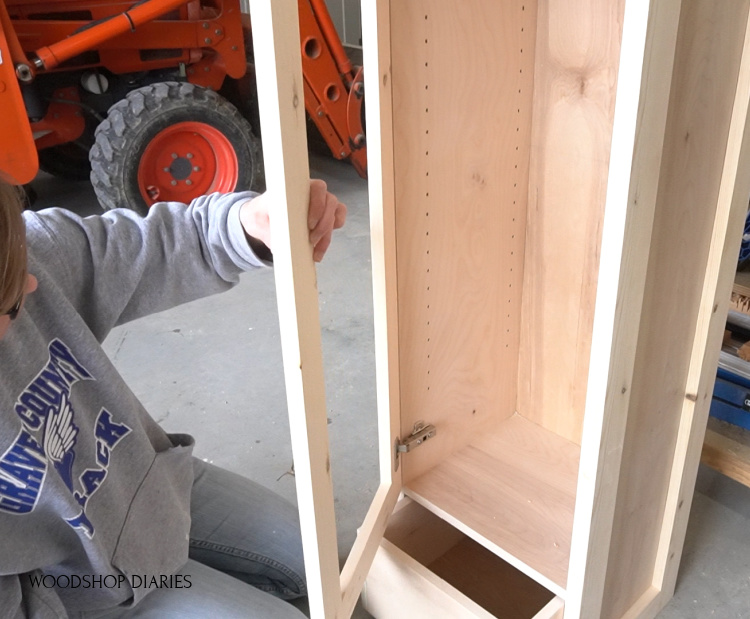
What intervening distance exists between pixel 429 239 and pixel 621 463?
1.34 ft

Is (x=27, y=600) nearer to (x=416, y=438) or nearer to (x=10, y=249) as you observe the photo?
(x=10, y=249)

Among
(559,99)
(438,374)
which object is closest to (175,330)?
(438,374)

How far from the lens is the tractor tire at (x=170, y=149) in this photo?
2547mm

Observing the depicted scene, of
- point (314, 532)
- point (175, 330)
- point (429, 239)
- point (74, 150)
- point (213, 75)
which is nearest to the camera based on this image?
point (314, 532)

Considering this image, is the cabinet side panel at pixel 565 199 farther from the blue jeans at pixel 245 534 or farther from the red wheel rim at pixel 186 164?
the red wheel rim at pixel 186 164

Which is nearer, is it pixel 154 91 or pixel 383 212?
pixel 383 212

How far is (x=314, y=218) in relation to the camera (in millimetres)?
680

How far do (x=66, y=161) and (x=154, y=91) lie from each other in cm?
79

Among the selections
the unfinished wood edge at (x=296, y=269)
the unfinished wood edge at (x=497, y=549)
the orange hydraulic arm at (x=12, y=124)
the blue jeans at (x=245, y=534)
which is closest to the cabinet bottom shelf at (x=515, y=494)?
the unfinished wood edge at (x=497, y=549)

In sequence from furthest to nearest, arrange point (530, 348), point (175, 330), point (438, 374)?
point (175, 330), point (530, 348), point (438, 374)

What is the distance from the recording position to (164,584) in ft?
3.18

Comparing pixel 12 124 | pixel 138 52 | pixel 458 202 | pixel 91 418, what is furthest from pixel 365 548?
pixel 138 52

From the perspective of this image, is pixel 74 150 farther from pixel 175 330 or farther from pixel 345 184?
pixel 175 330

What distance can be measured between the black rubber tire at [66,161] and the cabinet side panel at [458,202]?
7.93 feet
